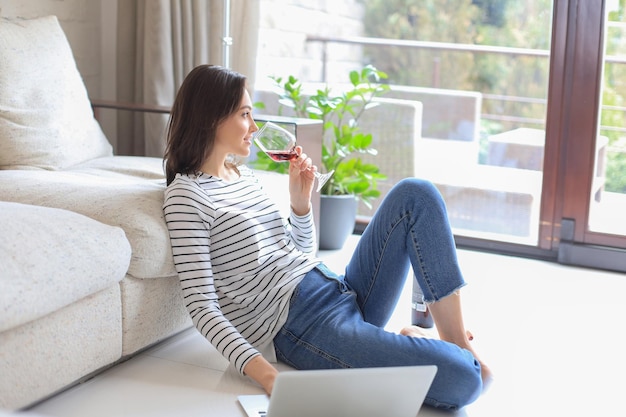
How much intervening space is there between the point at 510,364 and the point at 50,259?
49.3 inches

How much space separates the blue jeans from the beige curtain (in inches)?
62.8

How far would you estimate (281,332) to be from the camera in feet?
7.04

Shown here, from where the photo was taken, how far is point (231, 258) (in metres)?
2.14

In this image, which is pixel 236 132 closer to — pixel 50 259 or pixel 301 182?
pixel 301 182

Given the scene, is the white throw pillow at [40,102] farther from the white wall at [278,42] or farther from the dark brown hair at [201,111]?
the dark brown hair at [201,111]

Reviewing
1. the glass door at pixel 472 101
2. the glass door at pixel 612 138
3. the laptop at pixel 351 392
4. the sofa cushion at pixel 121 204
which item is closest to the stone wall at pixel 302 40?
the glass door at pixel 472 101

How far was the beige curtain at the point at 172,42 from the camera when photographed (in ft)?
11.8

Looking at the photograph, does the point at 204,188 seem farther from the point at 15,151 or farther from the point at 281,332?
the point at 15,151

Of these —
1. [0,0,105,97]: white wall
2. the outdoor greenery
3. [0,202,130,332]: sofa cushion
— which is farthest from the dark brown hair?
the outdoor greenery

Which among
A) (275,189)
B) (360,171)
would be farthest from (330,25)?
(275,189)

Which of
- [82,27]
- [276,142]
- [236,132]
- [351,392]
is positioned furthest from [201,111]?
[82,27]

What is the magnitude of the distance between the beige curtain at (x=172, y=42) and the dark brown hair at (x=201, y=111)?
141 cm

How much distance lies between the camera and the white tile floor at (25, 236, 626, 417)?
203 centimetres

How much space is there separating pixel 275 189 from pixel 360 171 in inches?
30.4
